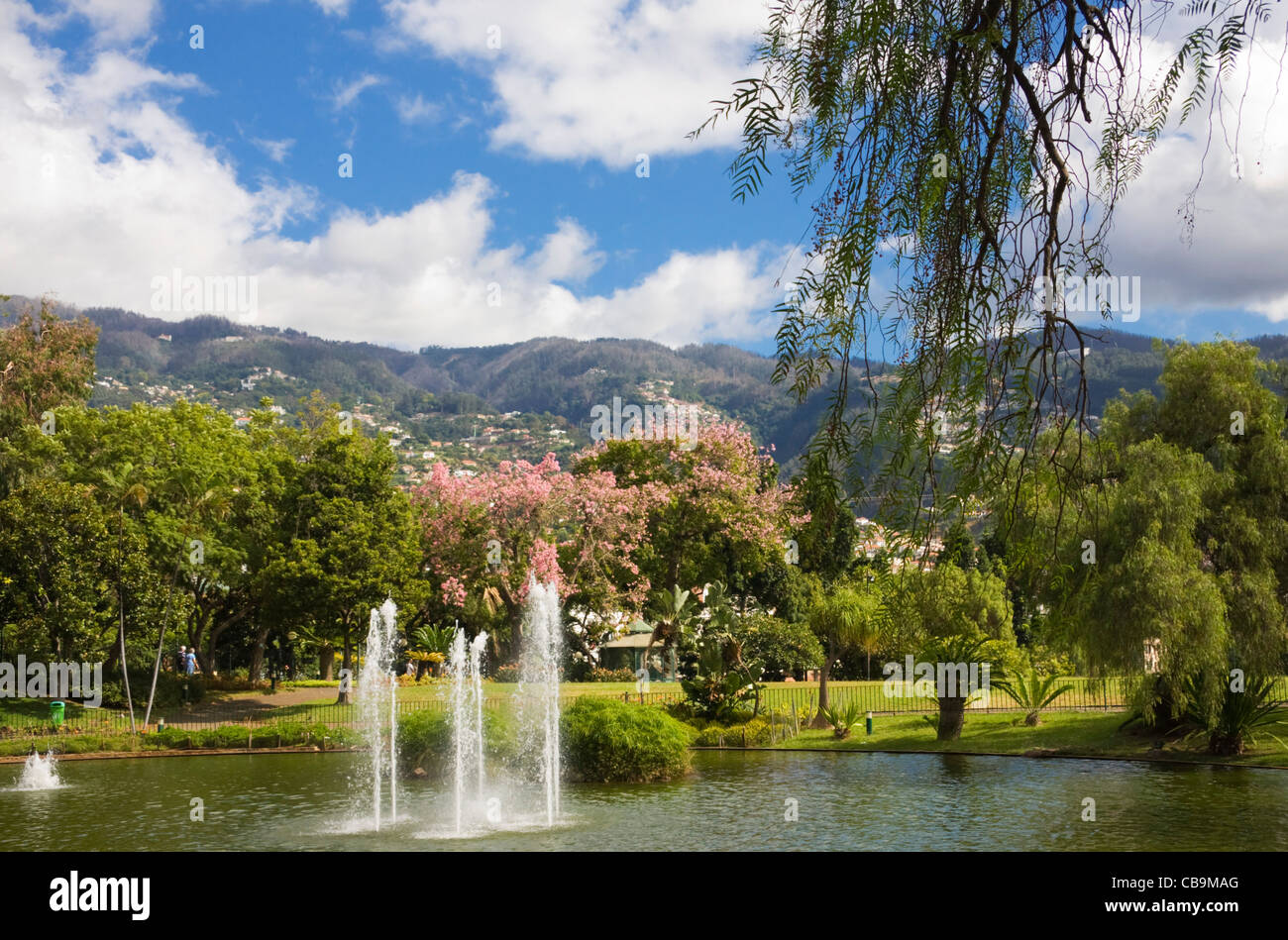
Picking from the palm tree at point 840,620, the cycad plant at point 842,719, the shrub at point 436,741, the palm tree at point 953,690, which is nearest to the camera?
the shrub at point 436,741

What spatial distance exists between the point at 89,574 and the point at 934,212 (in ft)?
101

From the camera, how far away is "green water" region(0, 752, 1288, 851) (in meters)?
15.0

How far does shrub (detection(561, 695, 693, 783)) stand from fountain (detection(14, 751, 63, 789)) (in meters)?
10.7

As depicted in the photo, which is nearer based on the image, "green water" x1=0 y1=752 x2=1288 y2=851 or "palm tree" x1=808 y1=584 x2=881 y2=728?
"green water" x1=0 y1=752 x2=1288 y2=851

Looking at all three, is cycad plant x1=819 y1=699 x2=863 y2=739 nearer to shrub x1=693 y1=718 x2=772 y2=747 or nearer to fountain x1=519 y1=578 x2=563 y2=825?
shrub x1=693 y1=718 x2=772 y2=747

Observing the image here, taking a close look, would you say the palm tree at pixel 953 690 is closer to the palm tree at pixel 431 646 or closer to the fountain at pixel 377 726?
the fountain at pixel 377 726

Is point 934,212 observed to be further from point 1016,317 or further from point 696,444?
point 696,444

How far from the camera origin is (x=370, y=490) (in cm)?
3616

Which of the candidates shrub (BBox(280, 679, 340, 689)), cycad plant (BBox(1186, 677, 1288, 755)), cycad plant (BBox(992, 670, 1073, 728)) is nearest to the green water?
cycad plant (BBox(1186, 677, 1288, 755))

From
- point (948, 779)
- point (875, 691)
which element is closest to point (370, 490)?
point (875, 691)

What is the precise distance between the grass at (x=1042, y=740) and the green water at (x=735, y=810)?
3.11 ft

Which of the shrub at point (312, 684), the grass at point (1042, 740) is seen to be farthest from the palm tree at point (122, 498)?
the grass at point (1042, 740)

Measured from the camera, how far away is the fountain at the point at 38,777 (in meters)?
21.6

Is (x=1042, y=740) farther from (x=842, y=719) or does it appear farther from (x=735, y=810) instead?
(x=735, y=810)
